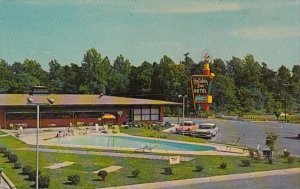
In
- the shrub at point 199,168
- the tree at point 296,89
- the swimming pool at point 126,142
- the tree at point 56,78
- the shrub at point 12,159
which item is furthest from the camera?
the tree at point 296,89

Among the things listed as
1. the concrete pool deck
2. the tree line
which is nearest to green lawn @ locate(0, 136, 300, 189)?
the concrete pool deck

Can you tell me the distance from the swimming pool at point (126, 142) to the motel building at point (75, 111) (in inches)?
240

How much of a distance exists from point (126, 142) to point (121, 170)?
34.6ft

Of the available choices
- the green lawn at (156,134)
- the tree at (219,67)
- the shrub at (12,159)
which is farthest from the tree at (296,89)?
the shrub at (12,159)

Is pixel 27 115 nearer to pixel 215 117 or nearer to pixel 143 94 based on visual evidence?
pixel 143 94

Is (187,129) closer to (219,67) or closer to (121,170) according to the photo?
(121,170)

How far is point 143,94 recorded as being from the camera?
5156cm

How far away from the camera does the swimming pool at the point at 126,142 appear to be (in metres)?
25.3

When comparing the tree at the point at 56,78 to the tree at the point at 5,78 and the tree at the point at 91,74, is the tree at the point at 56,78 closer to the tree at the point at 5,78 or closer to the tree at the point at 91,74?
the tree at the point at 91,74

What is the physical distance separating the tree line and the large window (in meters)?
6.87

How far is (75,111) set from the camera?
122 feet

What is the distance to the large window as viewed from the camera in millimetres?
40062

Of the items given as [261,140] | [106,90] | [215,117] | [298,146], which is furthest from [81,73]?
[298,146]

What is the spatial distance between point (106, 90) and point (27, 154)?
2815cm
